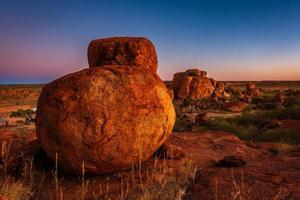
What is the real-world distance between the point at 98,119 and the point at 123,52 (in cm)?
364

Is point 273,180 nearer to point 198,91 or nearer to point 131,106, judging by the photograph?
point 131,106

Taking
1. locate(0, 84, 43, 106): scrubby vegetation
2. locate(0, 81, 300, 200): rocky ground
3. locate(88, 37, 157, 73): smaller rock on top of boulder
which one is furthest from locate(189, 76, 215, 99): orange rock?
→ locate(0, 81, 300, 200): rocky ground

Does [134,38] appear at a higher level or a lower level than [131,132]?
higher

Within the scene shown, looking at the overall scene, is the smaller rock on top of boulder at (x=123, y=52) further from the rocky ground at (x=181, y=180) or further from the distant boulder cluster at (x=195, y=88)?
the distant boulder cluster at (x=195, y=88)

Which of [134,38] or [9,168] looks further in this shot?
[134,38]

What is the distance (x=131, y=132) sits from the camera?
213 inches

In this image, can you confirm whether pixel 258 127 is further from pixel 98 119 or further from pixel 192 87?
pixel 192 87

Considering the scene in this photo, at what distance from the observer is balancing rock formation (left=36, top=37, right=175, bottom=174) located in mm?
5199

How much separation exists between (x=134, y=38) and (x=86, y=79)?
383cm

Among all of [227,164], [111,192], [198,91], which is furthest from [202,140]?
[198,91]

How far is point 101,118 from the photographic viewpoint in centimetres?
522

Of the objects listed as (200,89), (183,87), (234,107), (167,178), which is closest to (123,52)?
(167,178)

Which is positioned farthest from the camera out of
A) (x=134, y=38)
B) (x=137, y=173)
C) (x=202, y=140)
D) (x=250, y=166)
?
(x=202, y=140)

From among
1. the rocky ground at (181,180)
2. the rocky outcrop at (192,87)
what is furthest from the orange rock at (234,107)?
the rocky ground at (181,180)
